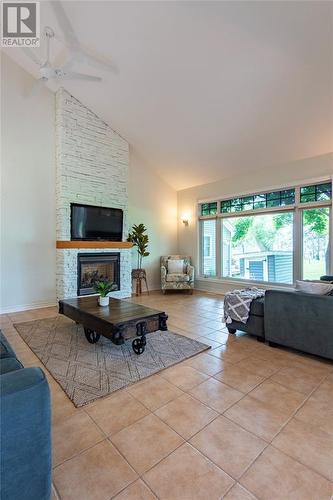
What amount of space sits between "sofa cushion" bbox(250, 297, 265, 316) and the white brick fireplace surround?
10.7 feet

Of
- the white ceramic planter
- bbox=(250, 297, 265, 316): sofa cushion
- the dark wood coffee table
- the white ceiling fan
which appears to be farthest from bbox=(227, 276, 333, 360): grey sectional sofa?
the white ceiling fan

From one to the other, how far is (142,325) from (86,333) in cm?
89

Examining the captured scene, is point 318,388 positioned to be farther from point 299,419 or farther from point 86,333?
point 86,333

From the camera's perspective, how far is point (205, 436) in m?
1.56

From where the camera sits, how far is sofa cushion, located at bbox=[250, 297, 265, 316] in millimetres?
2984

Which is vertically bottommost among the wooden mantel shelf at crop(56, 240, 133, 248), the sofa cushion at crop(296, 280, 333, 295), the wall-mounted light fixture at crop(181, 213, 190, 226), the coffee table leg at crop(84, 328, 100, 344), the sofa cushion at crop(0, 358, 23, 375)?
the coffee table leg at crop(84, 328, 100, 344)

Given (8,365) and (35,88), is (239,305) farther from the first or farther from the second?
(35,88)

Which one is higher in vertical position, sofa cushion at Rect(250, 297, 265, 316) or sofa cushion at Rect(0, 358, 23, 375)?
sofa cushion at Rect(0, 358, 23, 375)

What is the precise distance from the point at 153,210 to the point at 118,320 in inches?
175

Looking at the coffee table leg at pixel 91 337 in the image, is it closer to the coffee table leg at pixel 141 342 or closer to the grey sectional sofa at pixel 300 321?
the coffee table leg at pixel 141 342

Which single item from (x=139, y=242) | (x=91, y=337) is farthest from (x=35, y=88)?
(x=91, y=337)

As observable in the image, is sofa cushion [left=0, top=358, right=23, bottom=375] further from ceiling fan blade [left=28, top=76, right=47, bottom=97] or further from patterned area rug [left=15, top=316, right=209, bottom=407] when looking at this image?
ceiling fan blade [left=28, top=76, right=47, bottom=97]

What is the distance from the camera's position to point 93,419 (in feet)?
5.62

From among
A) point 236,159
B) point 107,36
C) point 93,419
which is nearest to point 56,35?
point 107,36
